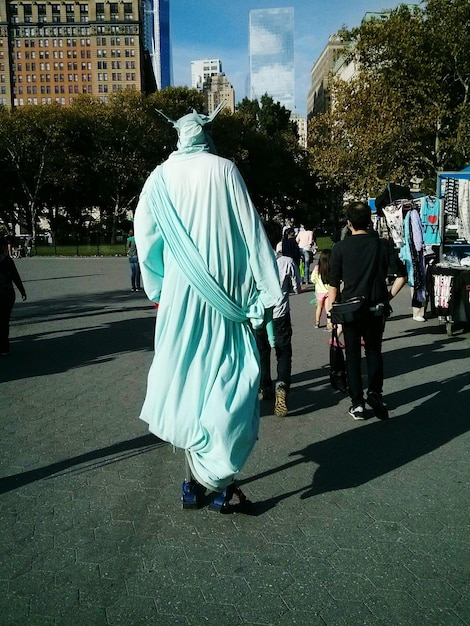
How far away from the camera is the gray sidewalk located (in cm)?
281

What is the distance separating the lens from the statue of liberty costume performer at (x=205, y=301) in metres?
3.36

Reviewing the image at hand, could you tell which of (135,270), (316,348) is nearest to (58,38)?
(135,270)

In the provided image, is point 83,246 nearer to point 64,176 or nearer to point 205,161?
point 64,176

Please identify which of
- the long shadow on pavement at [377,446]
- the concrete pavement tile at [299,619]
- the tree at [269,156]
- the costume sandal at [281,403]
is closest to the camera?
the concrete pavement tile at [299,619]

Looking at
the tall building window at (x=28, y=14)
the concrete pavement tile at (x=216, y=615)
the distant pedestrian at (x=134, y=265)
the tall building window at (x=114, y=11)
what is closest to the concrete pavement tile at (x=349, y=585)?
the concrete pavement tile at (x=216, y=615)

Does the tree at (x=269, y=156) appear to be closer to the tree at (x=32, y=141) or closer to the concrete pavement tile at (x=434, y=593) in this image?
the tree at (x=32, y=141)

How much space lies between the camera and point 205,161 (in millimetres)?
3396

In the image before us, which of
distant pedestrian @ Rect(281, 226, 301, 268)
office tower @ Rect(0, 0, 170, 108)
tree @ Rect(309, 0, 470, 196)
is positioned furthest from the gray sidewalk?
office tower @ Rect(0, 0, 170, 108)

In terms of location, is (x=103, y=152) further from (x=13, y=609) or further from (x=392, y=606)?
(x=392, y=606)

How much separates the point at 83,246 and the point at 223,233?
4386cm

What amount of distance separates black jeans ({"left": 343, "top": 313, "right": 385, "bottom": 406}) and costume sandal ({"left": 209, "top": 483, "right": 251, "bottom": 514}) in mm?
2128

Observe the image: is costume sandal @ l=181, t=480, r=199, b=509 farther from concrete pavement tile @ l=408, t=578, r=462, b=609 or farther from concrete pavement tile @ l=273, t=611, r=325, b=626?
concrete pavement tile @ l=408, t=578, r=462, b=609

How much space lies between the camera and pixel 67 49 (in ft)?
432

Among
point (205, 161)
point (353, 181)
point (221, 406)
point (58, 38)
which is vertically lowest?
point (221, 406)
